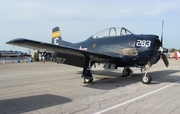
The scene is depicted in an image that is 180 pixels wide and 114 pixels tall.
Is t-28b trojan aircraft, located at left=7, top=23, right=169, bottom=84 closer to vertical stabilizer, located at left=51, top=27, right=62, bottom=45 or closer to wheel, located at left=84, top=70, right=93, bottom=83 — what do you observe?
wheel, located at left=84, top=70, right=93, bottom=83

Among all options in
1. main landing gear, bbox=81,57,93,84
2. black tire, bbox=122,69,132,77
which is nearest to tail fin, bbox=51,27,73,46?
black tire, bbox=122,69,132,77

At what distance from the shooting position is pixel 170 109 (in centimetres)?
446

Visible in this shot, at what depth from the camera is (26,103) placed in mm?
4961

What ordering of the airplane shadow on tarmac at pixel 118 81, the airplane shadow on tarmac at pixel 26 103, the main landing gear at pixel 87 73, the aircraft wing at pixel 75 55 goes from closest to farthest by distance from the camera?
the airplane shadow on tarmac at pixel 26 103 → the aircraft wing at pixel 75 55 → the airplane shadow on tarmac at pixel 118 81 → the main landing gear at pixel 87 73

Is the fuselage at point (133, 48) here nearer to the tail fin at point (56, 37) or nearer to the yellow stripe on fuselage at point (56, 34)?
the tail fin at point (56, 37)

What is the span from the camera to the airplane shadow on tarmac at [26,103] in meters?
4.32

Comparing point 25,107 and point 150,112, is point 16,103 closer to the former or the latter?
point 25,107

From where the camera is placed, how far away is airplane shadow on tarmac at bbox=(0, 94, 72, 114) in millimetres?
4316

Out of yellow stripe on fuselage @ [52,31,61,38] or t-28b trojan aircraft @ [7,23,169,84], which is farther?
yellow stripe on fuselage @ [52,31,61,38]

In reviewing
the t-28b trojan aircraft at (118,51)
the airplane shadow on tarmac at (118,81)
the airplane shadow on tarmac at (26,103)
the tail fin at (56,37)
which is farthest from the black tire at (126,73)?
the airplane shadow on tarmac at (26,103)

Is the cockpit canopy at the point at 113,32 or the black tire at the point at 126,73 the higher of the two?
the cockpit canopy at the point at 113,32

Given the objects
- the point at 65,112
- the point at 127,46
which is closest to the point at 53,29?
the point at 127,46

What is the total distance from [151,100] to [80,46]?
656cm

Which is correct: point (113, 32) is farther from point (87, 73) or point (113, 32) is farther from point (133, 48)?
point (87, 73)
